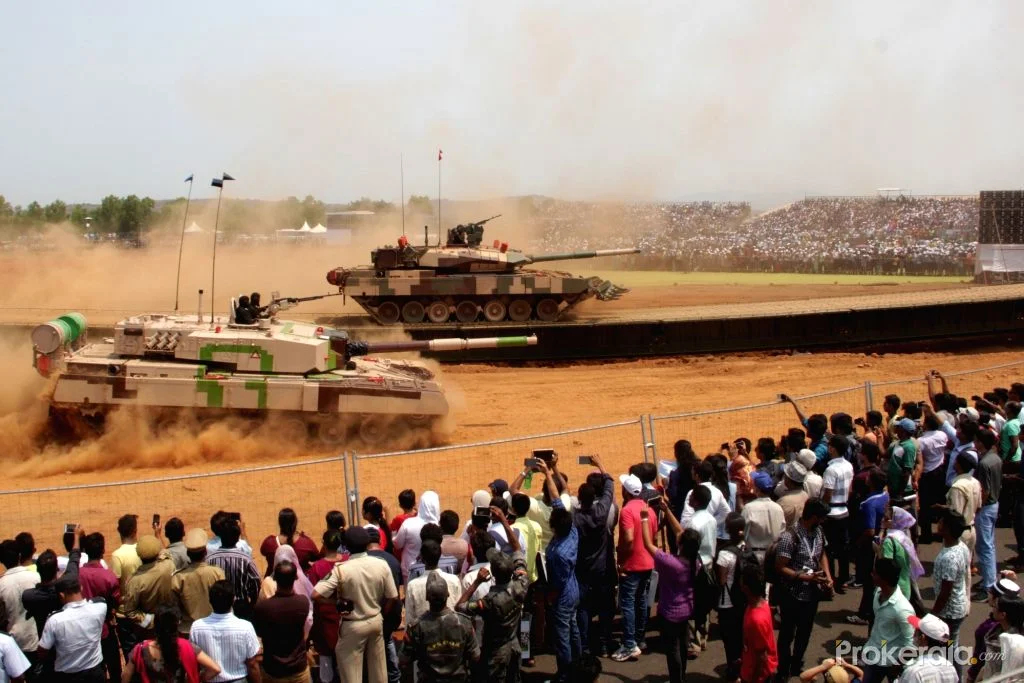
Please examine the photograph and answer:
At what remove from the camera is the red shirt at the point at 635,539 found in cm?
862

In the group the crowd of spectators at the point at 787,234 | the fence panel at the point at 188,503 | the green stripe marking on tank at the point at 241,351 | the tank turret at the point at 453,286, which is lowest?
the fence panel at the point at 188,503

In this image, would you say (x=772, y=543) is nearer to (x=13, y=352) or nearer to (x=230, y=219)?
(x=13, y=352)

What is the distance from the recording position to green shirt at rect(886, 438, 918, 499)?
9953 millimetres

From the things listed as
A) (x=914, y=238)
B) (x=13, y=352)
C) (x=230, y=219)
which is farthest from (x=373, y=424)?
(x=914, y=238)

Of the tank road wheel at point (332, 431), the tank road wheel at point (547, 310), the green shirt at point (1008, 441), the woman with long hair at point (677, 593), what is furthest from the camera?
the tank road wheel at point (547, 310)

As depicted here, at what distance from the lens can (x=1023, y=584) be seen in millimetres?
9906

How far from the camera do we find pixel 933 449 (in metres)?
10.8

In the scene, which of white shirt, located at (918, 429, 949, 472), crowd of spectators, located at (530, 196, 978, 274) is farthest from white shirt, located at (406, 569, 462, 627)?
crowd of spectators, located at (530, 196, 978, 274)

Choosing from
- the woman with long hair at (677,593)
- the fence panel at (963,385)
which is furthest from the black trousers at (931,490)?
the fence panel at (963,385)

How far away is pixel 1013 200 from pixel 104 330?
31357mm

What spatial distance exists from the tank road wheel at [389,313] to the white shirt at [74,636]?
69.7ft

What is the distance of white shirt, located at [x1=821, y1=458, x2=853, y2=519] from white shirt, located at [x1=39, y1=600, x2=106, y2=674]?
590 centimetres

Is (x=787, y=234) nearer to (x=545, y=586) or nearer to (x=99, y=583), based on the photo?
(x=545, y=586)

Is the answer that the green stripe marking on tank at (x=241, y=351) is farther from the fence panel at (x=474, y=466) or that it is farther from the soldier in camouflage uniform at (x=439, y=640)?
the soldier in camouflage uniform at (x=439, y=640)
